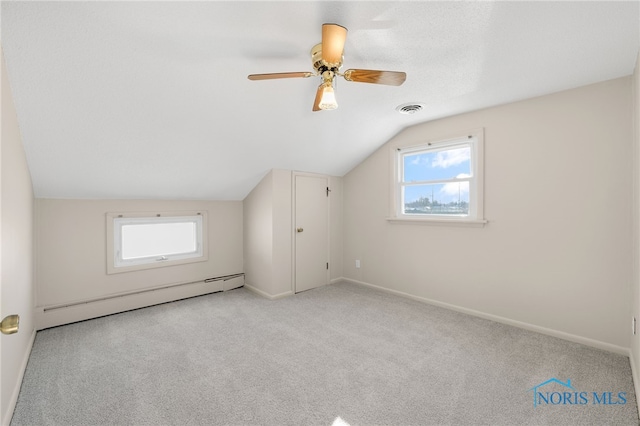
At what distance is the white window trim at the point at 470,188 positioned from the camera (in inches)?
121

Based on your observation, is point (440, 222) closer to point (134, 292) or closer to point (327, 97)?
point (327, 97)

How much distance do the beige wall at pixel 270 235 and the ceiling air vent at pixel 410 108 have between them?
1641 millimetres

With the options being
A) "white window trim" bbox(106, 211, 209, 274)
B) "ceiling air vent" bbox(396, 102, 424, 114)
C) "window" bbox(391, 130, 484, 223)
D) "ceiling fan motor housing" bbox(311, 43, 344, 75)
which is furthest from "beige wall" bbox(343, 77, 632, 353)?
"white window trim" bbox(106, 211, 209, 274)

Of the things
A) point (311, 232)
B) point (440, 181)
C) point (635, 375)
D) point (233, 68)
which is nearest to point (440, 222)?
point (440, 181)

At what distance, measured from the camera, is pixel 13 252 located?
6.06 feet

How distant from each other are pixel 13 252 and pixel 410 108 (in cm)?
336

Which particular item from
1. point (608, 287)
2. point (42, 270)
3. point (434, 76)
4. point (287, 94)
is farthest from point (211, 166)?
point (608, 287)

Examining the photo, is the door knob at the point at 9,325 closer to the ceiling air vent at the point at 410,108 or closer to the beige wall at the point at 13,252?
the beige wall at the point at 13,252

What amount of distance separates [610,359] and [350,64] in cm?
303

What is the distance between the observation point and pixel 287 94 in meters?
2.42

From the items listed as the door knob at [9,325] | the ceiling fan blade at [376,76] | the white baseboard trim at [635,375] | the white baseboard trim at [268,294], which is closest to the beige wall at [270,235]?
the white baseboard trim at [268,294]

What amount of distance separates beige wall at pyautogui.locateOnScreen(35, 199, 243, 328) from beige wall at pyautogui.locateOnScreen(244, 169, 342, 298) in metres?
0.72

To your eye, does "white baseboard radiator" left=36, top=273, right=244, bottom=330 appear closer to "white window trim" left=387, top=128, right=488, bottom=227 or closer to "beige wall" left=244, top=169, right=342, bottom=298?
"beige wall" left=244, top=169, right=342, bottom=298

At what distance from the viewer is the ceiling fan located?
1626 millimetres
